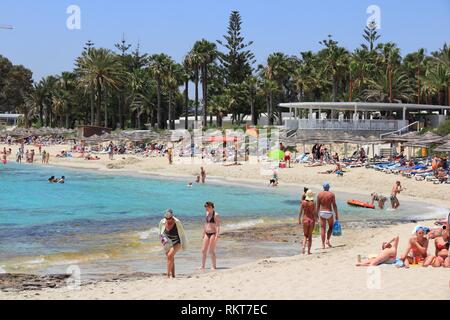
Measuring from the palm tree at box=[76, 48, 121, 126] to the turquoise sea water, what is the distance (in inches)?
1186

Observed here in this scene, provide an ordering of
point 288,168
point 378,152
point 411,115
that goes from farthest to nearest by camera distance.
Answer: point 411,115 → point 378,152 → point 288,168

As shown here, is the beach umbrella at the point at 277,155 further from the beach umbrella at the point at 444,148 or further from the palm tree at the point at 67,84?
the palm tree at the point at 67,84

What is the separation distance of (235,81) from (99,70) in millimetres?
15692

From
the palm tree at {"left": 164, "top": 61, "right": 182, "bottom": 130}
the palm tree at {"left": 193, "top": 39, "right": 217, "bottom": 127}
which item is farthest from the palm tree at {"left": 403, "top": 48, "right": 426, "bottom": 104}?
the palm tree at {"left": 164, "top": 61, "right": 182, "bottom": 130}

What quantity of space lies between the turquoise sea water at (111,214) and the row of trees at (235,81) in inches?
987

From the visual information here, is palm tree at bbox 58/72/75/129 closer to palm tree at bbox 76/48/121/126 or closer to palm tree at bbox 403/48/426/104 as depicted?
palm tree at bbox 76/48/121/126

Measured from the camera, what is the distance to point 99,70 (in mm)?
68375

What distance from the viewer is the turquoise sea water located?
14813mm

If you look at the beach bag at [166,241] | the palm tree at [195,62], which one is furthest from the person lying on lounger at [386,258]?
the palm tree at [195,62]
